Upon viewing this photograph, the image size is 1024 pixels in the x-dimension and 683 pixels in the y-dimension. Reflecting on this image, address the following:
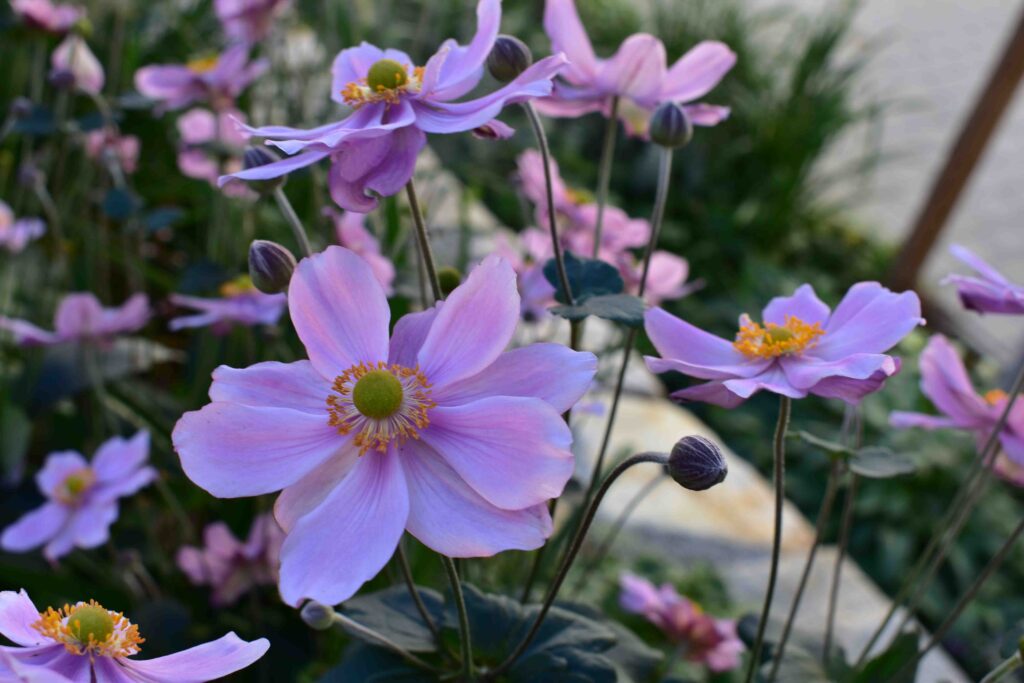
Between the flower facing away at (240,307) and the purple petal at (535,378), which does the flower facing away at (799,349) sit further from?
the flower facing away at (240,307)

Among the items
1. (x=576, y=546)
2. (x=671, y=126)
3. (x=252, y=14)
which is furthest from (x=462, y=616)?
(x=252, y=14)

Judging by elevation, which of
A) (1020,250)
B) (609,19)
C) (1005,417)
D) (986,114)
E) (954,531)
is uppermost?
(1005,417)

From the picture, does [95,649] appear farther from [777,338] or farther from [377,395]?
[777,338]

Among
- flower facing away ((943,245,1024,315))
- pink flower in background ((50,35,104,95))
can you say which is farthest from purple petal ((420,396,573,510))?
pink flower in background ((50,35,104,95))

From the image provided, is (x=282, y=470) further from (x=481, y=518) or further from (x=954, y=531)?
(x=954, y=531)

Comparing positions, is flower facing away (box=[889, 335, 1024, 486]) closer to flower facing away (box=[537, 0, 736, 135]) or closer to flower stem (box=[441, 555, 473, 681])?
flower facing away (box=[537, 0, 736, 135])

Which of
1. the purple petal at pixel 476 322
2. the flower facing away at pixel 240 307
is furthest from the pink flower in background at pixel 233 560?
the purple petal at pixel 476 322

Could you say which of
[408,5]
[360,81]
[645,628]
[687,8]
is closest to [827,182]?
[687,8]
